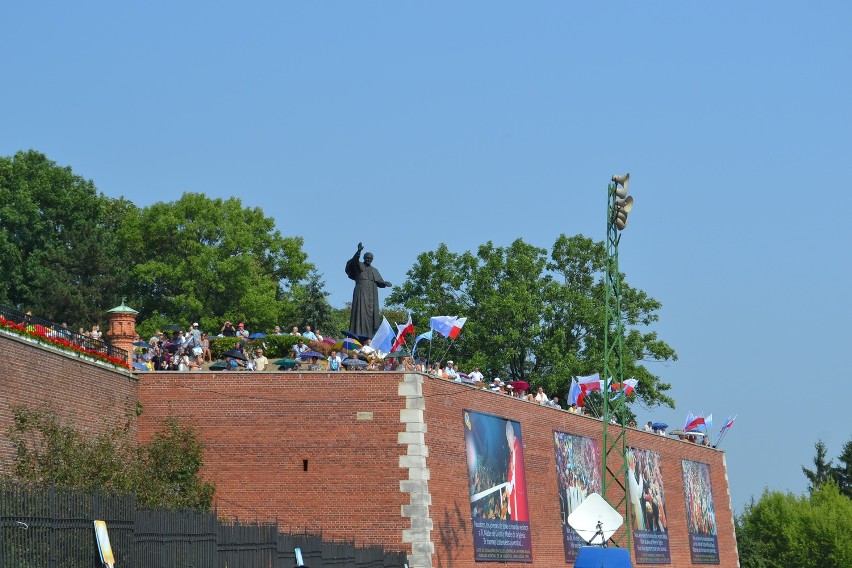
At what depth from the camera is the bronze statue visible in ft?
148

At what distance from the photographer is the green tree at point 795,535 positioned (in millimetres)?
75125

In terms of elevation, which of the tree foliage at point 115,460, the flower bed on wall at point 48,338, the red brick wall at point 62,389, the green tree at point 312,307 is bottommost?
the tree foliage at point 115,460

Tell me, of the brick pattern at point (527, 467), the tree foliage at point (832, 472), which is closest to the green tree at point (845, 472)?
the tree foliage at point (832, 472)

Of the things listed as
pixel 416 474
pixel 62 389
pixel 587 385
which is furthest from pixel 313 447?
pixel 587 385

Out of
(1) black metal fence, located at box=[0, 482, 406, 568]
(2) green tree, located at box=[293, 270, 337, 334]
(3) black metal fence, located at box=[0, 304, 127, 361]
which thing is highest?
(2) green tree, located at box=[293, 270, 337, 334]

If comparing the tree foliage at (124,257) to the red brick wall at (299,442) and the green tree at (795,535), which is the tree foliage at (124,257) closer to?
the red brick wall at (299,442)

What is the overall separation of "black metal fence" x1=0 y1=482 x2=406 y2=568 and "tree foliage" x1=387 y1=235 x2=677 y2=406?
129 ft

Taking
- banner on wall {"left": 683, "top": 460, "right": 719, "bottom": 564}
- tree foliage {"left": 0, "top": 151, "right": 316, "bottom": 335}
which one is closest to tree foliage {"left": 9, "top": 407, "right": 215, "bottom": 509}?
tree foliage {"left": 0, "top": 151, "right": 316, "bottom": 335}

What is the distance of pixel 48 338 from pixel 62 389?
1.25 m

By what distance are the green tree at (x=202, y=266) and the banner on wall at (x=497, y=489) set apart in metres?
24.6

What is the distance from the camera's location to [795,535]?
76625mm

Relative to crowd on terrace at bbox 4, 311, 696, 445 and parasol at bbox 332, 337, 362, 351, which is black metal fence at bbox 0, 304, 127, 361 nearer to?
crowd on terrace at bbox 4, 311, 696, 445

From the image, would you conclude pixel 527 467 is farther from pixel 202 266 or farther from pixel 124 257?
pixel 124 257

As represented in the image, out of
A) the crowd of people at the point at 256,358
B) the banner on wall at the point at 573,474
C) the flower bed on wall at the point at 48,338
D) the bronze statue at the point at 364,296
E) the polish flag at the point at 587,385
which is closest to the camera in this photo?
the flower bed on wall at the point at 48,338
